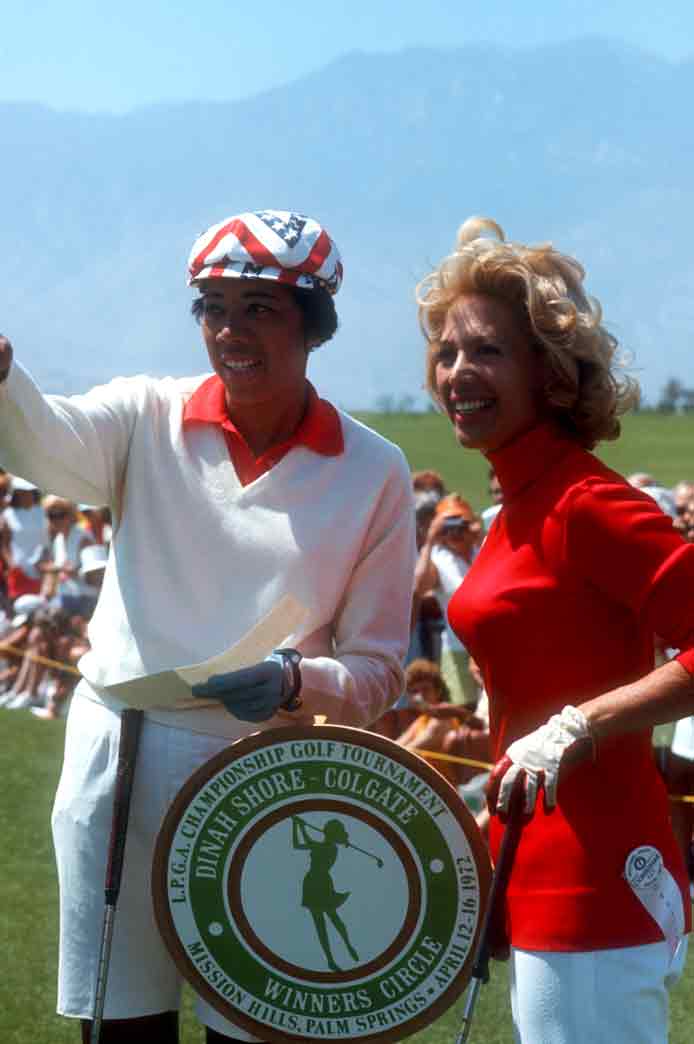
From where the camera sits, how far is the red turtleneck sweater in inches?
110

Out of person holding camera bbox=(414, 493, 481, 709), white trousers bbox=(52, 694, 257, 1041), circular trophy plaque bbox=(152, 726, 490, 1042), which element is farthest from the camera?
person holding camera bbox=(414, 493, 481, 709)

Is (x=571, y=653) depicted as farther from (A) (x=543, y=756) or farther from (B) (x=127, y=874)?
(B) (x=127, y=874)

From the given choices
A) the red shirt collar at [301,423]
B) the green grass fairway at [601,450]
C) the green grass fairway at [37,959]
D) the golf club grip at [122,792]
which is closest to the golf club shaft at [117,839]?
the golf club grip at [122,792]

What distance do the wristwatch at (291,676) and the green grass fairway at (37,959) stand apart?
8.84 feet

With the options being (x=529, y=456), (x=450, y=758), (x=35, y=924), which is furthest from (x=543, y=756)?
(x=450, y=758)

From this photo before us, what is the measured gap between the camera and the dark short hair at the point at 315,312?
350 centimetres

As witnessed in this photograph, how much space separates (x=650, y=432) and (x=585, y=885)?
66.6 meters

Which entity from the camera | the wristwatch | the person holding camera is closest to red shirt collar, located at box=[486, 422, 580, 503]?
the wristwatch

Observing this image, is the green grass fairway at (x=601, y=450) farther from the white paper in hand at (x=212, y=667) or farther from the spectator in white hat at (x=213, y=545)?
the white paper in hand at (x=212, y=667)

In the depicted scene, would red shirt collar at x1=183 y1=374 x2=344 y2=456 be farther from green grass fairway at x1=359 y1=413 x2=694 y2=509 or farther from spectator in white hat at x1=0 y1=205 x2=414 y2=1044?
green grass fairway at x1=359 y1=413 x2=694 y2=509

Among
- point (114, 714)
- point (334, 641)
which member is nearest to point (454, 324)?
point (334, 641)

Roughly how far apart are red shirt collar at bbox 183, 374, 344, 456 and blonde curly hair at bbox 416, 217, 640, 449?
50 cm

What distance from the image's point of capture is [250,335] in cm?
343

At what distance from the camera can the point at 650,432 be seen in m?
68.4
